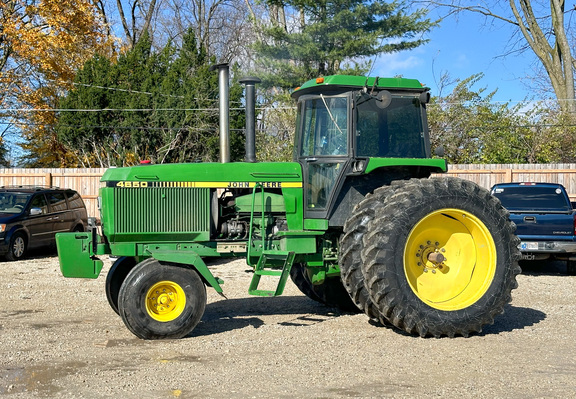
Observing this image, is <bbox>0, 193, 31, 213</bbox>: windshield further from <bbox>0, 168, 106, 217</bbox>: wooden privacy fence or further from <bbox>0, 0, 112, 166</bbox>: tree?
<bbox>0, 0, 112, 166</bbox>: tree

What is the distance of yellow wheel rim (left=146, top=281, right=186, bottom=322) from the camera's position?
668 cm

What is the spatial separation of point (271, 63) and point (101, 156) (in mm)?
6976

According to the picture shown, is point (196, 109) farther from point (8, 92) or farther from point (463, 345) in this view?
point (463, 345)

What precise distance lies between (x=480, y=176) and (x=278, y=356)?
13.1 meters

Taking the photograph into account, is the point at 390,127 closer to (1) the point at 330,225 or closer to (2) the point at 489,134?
(1) the point at 330,225

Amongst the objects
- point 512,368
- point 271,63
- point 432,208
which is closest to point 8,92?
point 271,63

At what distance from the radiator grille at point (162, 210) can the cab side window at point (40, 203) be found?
8.57 m

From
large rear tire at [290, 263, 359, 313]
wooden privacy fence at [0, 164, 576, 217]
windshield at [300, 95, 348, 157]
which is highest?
windshield at [300, 95, 348, 157]

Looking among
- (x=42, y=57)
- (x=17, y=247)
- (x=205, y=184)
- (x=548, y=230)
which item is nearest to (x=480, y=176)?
(x=548, y=230)

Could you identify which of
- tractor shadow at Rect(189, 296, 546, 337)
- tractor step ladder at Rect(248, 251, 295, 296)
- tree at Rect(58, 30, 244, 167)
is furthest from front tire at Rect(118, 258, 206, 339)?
tree at Rect(58, 30, 244, 167)

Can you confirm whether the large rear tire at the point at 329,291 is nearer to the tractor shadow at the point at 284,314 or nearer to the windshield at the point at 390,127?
the tractor shadow at the point at 284,314

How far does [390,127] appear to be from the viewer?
7379mm

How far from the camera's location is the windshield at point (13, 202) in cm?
1435

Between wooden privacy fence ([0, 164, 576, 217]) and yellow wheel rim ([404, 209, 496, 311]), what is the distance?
36.2 feet
